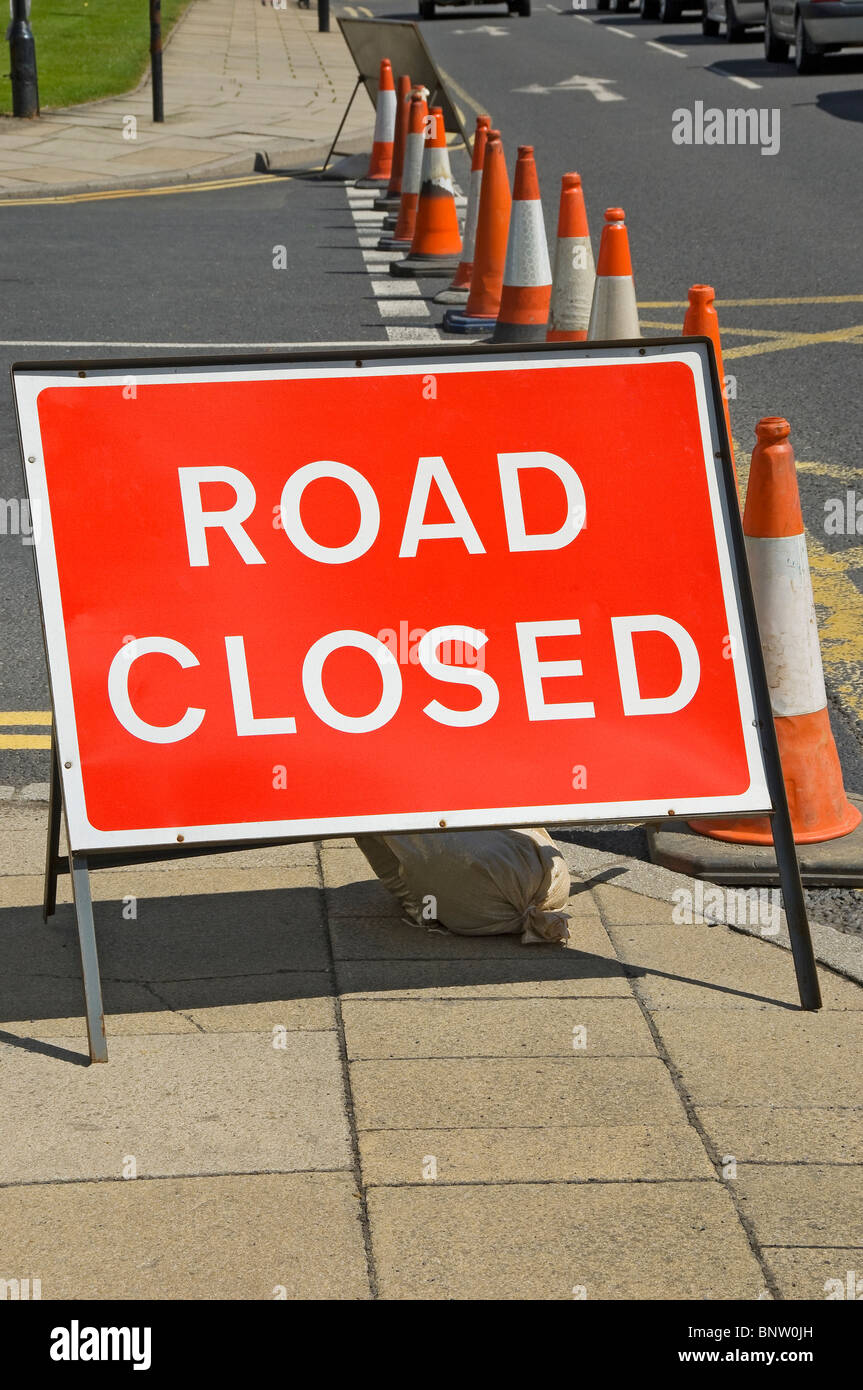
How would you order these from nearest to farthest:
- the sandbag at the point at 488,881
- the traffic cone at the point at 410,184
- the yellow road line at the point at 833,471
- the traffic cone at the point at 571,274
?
the sandbag at the point at 488,881 < the yellow road line at the point at 833,471 < the traffic cone at the point at 571,274 < the traffic cone at the point at 410,184

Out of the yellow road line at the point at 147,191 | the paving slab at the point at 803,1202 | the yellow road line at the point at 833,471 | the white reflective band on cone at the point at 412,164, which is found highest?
the paving slab at the point at 803,1202

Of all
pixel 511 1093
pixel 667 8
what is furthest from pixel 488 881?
pixel 667 8

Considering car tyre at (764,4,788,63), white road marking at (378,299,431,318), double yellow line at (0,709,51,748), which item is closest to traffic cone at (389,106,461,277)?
white road marking at (378,299,431,318)

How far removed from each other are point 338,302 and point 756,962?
297 inches

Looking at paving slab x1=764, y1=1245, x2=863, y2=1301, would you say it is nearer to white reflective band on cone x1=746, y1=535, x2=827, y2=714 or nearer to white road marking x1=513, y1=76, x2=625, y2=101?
white reflective band on cone x1=746, y1=535, x2=827, y2=714

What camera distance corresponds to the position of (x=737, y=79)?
903 inches

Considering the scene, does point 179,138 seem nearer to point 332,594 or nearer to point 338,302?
point 338,302

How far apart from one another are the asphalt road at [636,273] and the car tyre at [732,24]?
6355 millimetres

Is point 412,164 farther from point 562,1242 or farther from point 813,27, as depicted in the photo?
point 813,27

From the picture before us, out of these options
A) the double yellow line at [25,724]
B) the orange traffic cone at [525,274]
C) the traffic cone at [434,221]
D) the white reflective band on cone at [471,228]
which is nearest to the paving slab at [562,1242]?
the double yellow line at [25,724]

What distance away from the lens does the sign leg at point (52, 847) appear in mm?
3653

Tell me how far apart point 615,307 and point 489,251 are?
12.1ft

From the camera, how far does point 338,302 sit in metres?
10.6

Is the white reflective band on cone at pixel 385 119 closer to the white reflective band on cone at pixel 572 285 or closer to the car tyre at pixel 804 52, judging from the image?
the white reflective band on cone at pixel 572 285
